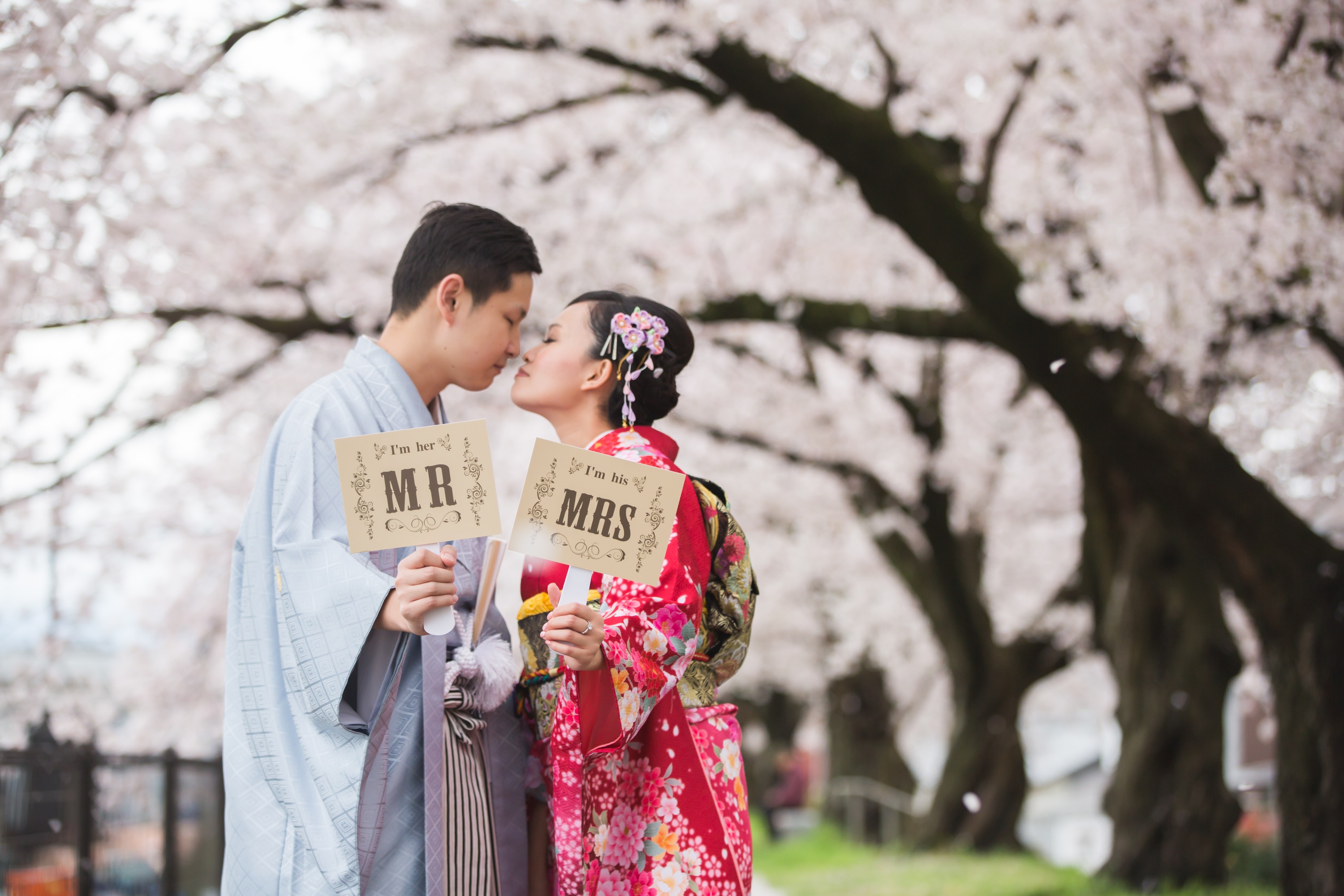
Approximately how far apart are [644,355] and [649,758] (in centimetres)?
79

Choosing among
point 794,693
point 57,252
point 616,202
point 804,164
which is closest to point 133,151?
point 57,252

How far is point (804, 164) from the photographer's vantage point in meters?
9.52

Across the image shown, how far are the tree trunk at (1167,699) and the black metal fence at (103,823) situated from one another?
219 inches

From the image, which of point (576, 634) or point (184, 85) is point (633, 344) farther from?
point (184, 85)

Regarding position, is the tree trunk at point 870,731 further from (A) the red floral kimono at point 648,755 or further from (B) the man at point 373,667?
(B) the man at point 373,667

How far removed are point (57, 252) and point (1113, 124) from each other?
6229 mm

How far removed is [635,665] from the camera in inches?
80.8

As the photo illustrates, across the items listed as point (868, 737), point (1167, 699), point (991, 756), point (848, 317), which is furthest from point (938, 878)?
point (868, 737)

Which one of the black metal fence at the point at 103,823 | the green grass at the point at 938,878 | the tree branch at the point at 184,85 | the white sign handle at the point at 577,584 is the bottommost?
the green grass at the point at 938,878

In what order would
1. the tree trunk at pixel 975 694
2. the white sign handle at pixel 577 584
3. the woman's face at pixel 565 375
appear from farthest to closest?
the tree trunk at pixel 975 694, the woman's face at pixel 565 375, the white sign handle at pixel 577 584

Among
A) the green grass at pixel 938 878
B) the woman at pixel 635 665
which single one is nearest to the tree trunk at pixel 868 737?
the green grass at pixel 938 878

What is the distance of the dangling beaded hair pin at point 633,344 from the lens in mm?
2346

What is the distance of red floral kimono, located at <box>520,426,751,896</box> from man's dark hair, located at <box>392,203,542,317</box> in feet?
1.26

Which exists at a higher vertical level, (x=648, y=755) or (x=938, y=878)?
(x=648, y=755)
